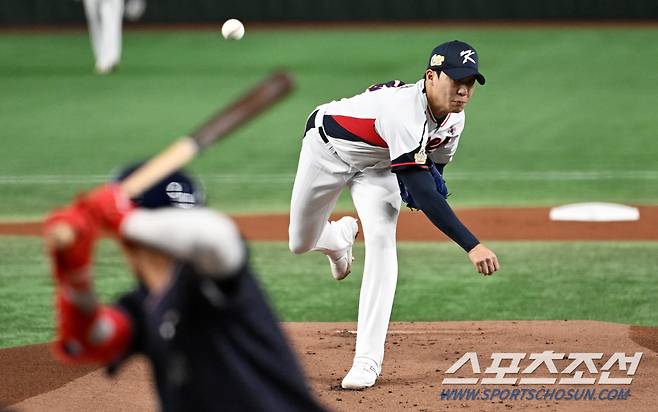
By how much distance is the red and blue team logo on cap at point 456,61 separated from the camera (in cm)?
646

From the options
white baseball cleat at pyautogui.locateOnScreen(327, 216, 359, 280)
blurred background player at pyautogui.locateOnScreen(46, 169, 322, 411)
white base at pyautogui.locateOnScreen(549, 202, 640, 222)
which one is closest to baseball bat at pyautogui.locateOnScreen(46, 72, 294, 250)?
blurred background player at pyautogui.locateOnScreen(46, 169, 322, 411)

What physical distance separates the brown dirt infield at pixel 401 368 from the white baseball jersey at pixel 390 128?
113cm

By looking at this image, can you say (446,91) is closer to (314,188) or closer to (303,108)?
(314,188)

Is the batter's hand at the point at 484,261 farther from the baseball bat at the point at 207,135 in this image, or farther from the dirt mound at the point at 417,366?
the baseball bat at the point at 207,135

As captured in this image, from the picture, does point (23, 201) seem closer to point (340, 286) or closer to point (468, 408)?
point (340, 286)

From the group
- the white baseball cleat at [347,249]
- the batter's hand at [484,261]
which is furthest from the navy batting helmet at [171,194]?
the white baseball cleat at [347,249]

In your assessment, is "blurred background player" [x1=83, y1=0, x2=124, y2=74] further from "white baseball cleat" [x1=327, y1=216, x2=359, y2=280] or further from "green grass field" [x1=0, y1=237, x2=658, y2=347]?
"white baseball cleat" [x1=327, y1=216, x2=359, y2=280]

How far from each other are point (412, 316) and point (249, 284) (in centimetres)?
530

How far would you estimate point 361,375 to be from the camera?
6.54 m

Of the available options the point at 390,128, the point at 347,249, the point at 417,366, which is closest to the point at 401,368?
the point at 417,366

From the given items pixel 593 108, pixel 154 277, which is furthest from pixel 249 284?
pixel 593 108

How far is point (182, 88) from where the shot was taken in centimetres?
2333

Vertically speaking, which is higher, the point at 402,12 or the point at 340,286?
the point at 340,286

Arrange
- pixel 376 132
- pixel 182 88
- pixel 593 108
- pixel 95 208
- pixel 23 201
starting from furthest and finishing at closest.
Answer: pixel 182 88 → pixel 593 108 → pixel 23 201 → pixel 376 132 → pixel 95 208
